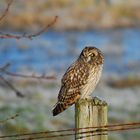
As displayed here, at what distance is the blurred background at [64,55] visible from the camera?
47.2 ft

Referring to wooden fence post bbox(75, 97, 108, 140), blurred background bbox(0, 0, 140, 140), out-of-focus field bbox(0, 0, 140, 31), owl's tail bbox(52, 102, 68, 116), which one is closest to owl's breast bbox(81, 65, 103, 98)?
owl's tail bbox(52, 102, 68, 116)

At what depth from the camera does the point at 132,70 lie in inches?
894

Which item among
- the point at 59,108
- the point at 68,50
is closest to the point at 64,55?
the point at 68,50

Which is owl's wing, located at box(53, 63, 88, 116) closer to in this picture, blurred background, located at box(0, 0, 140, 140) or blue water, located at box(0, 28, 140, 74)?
blurred background, located at box(0, 0, 140, 140)

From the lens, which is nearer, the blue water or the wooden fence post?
the wooden fence post

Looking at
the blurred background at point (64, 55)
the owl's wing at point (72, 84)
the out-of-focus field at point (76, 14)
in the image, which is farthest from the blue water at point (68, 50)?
the owl's wing at point (72, 84)

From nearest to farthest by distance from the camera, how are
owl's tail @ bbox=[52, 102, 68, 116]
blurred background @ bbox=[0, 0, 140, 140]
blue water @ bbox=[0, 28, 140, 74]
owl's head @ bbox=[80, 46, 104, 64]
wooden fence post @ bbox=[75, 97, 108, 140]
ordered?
wooden fence post @ bbox=[75, 97, 108, 140]
owl's tail @ bbox=[52, 102, 68, 116]
owl's head @ bbox=[80, 46, 104, 64]
blurred background @ bbox=[0, 0, 140, 140]
blue water @ bbox=[0, 28, 140, 74]

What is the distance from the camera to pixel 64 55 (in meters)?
27.2

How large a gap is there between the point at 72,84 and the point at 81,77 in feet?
0.48

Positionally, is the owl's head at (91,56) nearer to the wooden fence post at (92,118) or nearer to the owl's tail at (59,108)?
the owl's tail at (59,108)

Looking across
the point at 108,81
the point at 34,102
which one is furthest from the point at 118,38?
the point at 34,102

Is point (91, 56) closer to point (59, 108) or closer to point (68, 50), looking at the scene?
point (59, 108)

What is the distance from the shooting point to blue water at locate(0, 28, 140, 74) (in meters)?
24.1

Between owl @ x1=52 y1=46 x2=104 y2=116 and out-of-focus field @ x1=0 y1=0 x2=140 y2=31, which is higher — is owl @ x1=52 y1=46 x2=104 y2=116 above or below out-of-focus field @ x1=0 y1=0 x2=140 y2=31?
below
